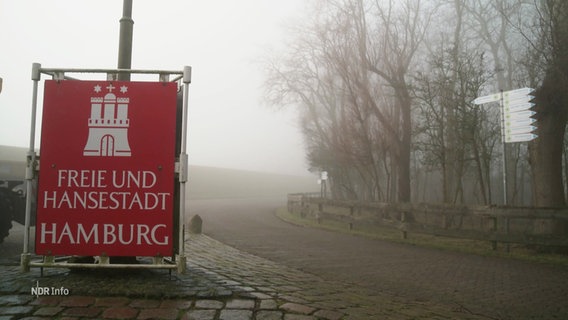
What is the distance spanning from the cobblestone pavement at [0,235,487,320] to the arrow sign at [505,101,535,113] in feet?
26.8

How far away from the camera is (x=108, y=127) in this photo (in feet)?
14.3

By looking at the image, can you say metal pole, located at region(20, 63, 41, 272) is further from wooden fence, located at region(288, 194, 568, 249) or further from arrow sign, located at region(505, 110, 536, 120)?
arrow sign, located at region(505, 110, 536, 120)

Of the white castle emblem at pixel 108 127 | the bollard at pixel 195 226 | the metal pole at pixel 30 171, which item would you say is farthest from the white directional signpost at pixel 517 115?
the metal pole at pixel 30 171

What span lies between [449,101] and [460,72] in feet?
3.96

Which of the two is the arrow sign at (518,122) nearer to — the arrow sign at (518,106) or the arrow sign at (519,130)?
the arrow sign at (519,130)

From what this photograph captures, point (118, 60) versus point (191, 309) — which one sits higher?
point (118, 60)

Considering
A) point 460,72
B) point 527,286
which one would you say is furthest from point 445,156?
point 527,286

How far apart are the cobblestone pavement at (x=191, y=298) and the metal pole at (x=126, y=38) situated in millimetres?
2626

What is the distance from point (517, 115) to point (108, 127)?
35.6ft

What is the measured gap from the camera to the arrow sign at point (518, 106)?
10.4m

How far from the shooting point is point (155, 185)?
4.40 m

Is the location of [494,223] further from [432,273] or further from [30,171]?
[30,171]

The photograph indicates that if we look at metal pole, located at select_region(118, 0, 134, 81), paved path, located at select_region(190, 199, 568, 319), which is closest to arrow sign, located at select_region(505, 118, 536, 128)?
paved path, located at select_region(190, 199, 568, 319)

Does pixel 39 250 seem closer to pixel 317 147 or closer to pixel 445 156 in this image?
pixel 445 156
